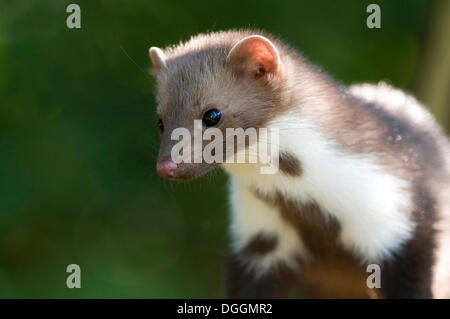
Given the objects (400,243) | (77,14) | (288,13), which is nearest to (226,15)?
(288,13)

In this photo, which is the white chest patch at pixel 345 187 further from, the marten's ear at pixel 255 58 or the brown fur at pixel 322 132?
the marten's ear at pixel 255 58

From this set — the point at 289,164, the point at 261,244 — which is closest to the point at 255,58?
the point at 289,164

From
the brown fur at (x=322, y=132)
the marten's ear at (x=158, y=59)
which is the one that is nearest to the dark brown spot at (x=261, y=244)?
the brown fur at (x=322, y=132)

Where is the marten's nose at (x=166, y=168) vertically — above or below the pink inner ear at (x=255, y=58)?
below

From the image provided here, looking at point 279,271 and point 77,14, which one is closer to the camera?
point 279,271
